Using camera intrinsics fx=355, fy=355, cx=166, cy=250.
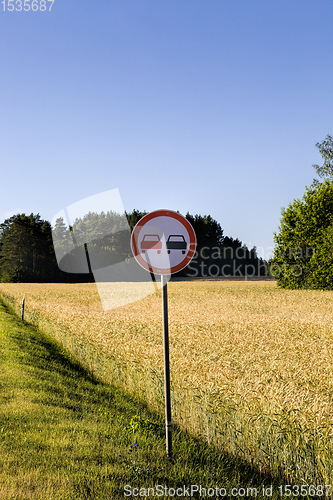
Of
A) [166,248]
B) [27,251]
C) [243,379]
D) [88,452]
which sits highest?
[27,251]

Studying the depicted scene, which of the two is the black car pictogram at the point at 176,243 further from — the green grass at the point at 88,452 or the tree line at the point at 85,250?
the tree line at the point at 85,250

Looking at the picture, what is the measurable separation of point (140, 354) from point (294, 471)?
4860 mm

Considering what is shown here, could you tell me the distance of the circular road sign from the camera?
433cm

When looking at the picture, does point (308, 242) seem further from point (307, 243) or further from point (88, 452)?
point (88, 452)

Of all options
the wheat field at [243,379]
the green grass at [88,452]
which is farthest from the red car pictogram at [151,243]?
the wheat field at [243,379]

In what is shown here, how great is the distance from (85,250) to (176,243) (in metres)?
76.6

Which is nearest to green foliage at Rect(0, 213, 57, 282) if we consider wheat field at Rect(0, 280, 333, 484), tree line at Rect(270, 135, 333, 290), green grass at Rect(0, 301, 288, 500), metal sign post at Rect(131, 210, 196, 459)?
tree line at Rect(270, 135, 333, 290)

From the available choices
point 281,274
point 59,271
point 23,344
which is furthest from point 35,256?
point 23,344

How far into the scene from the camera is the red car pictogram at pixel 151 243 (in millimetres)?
4184

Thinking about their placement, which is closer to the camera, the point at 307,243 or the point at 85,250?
the point at 307,243

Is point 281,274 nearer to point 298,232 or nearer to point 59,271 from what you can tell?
point 298,232

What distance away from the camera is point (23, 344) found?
1137 centimetres

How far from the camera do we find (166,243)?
4.39 metres

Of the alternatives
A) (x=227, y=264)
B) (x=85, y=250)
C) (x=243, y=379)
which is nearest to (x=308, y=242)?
(x=243, y=379)
